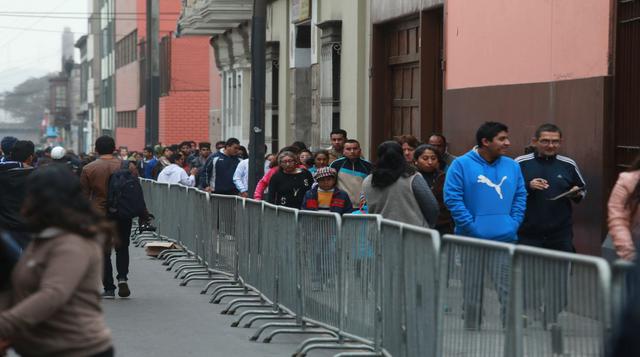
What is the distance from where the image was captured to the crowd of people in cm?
560

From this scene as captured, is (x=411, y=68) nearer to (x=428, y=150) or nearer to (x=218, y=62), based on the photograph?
(x=428, y=150)

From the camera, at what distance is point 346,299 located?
10.8 m

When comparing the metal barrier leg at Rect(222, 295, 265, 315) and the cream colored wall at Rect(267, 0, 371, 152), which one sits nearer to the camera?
the metal barrier leg at Rect(222, 295, 265, 315)

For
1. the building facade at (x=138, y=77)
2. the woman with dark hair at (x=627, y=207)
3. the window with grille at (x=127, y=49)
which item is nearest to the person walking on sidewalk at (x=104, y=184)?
the woman with dark hair at (x=627, y=207)

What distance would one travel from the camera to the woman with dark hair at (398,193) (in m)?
12.1

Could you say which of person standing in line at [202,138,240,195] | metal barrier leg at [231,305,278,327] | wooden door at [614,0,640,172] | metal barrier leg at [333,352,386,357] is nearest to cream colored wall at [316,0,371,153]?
person standing in line at [202,138,240,195]

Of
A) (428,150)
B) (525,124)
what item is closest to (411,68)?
(525,124)

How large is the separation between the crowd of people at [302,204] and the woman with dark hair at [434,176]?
0.01 meters

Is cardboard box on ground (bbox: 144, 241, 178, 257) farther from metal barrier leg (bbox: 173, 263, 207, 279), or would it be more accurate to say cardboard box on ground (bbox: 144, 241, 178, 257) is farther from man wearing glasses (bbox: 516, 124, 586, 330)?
man wearing glasses (bbox: 516, 124, 586, 330)

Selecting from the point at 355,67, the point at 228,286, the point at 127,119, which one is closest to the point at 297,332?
the point at 228,286

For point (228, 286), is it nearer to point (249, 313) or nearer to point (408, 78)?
point (249, 313)

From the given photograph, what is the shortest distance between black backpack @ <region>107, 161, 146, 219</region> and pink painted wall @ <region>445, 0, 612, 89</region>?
4.28 metres

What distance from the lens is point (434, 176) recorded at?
45.9 feet

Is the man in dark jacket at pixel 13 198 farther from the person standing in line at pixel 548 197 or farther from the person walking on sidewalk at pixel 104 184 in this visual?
the person standing in line at pixel 548 197
